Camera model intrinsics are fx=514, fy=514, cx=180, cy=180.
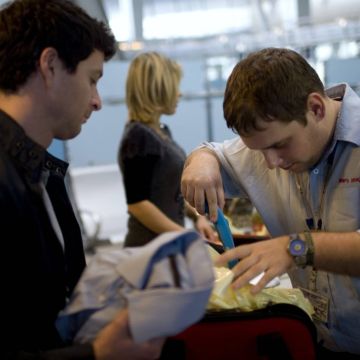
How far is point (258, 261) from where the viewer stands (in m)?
1.01

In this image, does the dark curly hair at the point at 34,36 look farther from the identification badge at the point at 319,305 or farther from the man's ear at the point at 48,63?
the identification badge at the point at 319,305

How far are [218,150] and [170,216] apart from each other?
820mm

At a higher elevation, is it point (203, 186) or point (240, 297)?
point (203, 186)

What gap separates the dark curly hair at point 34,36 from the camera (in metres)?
0.96

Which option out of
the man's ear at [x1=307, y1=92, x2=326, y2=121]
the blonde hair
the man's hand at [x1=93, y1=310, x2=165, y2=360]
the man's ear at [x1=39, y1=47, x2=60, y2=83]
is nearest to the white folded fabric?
the man's hand at [x1=93, y1=310, x2=165, y2=360]

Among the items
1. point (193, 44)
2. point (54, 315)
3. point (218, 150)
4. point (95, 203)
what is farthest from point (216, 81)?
point (54, 315)

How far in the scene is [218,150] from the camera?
59.0 inches

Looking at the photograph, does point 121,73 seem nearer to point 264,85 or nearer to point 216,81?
point 216,81

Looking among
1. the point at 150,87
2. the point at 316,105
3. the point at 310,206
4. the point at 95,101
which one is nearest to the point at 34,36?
the point at 95,101

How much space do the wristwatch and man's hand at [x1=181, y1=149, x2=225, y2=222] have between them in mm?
253

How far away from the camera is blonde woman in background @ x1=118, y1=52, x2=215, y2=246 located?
2168 mm

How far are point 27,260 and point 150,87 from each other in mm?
1513

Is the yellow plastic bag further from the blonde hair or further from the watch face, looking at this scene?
the blonde hair

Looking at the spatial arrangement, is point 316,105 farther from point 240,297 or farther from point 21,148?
point 21,148
